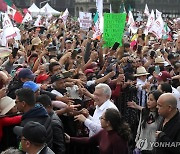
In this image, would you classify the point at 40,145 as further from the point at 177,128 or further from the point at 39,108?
the point at 177,128

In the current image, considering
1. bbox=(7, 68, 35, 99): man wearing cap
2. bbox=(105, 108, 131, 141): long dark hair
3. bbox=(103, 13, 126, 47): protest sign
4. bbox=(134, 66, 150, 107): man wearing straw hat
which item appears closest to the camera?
bbox=(105, 108, 131, 141): long dark hair

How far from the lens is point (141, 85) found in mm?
9625

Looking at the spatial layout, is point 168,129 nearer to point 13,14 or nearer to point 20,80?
point 20,80

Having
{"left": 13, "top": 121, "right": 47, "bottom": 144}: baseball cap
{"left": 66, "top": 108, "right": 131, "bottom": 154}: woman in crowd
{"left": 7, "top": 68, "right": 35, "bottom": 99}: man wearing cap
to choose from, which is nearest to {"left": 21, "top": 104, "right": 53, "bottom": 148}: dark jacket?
{"left": 66, "top": 108, "right": 131, "bottom": 154}: woman in crowd

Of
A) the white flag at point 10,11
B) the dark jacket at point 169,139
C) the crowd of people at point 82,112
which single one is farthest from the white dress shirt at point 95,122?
the white flag at point 10,11

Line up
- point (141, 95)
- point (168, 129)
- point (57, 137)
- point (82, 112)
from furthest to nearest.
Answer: point (141, 95), point (82, 112), point (57, 137), point (168, 129)

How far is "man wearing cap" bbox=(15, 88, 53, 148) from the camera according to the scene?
533 cm

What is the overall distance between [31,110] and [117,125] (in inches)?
40.3

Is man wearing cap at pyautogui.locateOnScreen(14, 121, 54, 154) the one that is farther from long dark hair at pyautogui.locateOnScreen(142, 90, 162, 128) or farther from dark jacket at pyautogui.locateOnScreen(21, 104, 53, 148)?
long dark hair at pyautogui.locateOnScreen(142, 90, 162, 128)

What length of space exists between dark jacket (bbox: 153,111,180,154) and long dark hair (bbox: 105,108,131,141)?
369 millimetres

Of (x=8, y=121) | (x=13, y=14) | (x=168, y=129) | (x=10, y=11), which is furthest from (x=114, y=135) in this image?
(x=13, y=14)

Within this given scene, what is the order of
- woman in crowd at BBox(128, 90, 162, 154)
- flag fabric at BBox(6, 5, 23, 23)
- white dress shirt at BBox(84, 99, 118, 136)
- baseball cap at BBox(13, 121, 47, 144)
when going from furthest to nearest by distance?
flag fabric at BBox(6, 5, 23, 23)
woman in crowd at BBox(128, 90, 162, 154)
white dress shirt at BBox(84, 99, 118, 136)
baseball cap at BBox(13, 121, 47, 144)

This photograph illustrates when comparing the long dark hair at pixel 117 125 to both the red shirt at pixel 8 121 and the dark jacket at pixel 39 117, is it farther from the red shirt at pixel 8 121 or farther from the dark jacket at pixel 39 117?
the red shirt at pixel 8 121

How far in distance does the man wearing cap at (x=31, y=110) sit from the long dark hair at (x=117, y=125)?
2.32 ft
